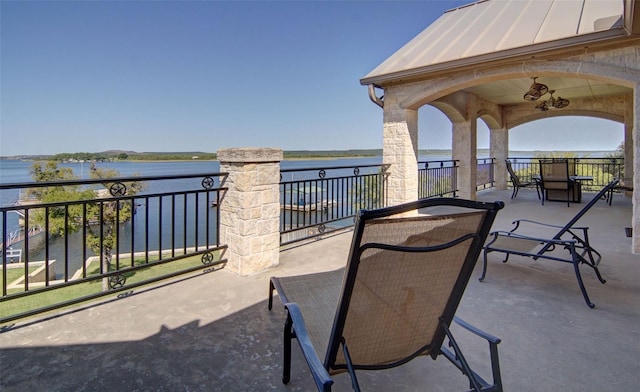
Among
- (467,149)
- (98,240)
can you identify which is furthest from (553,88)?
Answer: (98,240)

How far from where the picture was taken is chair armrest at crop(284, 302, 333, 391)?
982mm

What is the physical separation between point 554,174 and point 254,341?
26.4 feet

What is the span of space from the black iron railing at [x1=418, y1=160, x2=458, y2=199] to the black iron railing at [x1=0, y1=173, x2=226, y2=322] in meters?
4.67

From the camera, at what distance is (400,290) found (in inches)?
47.2

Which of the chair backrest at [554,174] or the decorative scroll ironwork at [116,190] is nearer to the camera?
the decorative scroll ironwork at [116,190]

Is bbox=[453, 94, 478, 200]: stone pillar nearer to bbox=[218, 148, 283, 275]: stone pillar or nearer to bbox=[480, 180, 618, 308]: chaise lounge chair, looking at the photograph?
bbox=[480, 180, 618, 308]: chaise lounge chair

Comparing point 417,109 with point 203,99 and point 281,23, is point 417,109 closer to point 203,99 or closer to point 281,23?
point 281,23

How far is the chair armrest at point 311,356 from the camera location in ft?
3.22

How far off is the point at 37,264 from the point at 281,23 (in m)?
15.0

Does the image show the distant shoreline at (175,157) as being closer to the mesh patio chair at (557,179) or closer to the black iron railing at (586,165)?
the black iron railing at (586,165)

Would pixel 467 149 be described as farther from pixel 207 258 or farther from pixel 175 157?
pixel 175 157

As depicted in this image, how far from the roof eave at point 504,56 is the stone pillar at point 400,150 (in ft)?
1.72

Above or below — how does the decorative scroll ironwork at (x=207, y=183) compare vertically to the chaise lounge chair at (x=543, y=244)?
above

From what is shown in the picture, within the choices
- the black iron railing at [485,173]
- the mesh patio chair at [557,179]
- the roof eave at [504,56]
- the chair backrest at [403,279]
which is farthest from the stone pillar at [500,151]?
the chair backrest at [403,279]
